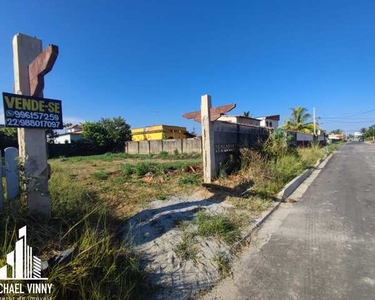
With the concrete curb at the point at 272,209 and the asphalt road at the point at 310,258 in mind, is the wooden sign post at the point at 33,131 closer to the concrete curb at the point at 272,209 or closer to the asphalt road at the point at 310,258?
the asphalt road at the point at 310,258

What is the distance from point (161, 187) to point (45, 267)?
416 cm

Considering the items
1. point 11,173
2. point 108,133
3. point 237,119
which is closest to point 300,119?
point 237,119

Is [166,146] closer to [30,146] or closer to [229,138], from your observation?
[229,138]

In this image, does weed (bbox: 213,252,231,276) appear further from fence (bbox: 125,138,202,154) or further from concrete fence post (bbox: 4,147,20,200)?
fence (bbox: 125,138,202,154)

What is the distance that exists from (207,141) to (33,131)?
4.62 meters

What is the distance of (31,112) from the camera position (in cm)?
322

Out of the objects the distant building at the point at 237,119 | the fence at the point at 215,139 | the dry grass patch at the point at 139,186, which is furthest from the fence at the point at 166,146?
the dry grass patch at the point at 139,186

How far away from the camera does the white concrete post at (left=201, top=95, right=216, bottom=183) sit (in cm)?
691

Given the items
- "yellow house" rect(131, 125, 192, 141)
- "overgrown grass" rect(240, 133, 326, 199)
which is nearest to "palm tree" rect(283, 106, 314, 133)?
"yellow house" rect(131, 125, 192, 141)

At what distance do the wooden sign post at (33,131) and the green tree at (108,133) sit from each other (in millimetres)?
27187

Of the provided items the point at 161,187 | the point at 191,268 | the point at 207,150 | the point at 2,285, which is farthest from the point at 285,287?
the point at 207,150

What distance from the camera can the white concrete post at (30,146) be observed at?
3.22 metres

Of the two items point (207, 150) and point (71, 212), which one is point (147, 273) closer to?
point (71, 212)

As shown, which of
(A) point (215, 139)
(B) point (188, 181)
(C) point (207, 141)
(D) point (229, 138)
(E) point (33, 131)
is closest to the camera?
(E) point (33, 131)
